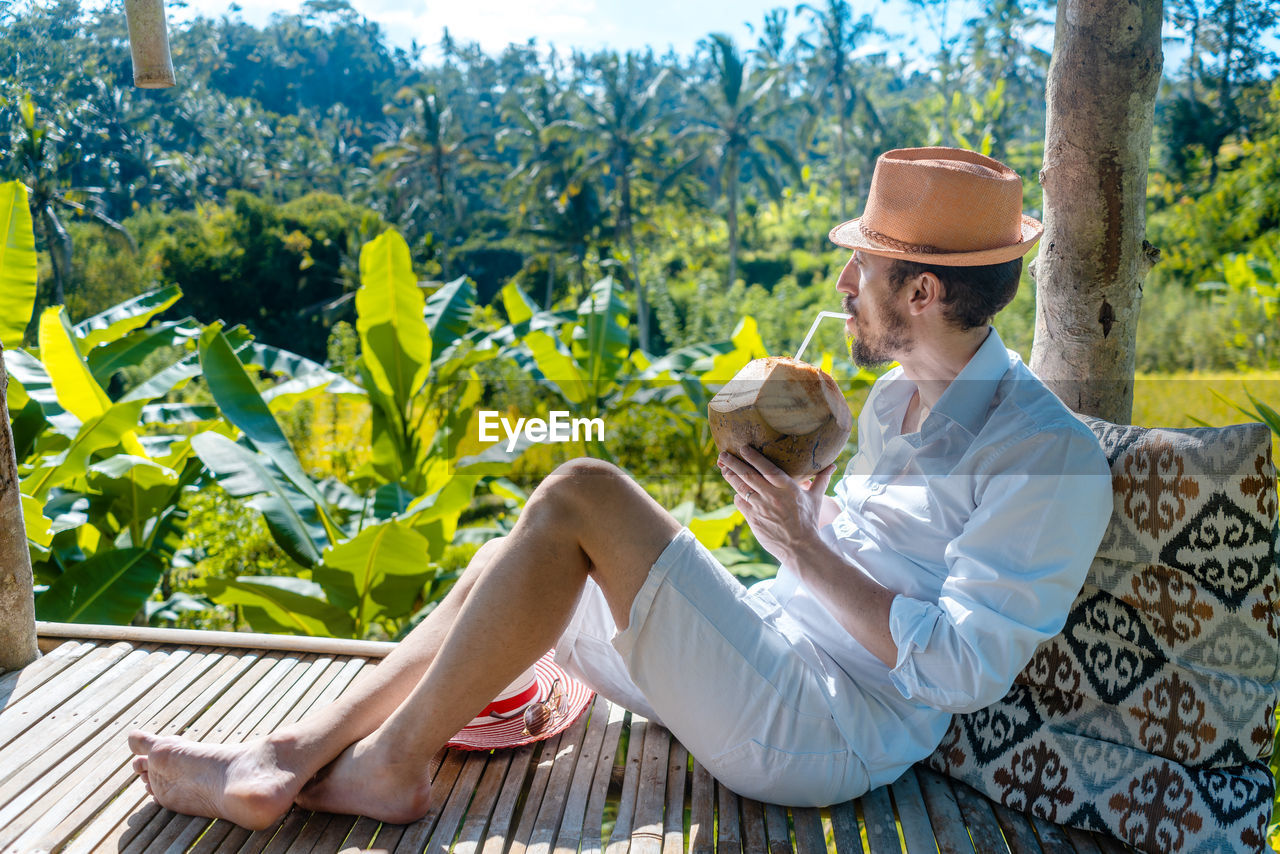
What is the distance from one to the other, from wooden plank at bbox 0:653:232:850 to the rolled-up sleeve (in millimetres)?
1315

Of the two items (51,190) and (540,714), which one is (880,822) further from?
(51,190)

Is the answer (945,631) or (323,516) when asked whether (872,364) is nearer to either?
(945,631)

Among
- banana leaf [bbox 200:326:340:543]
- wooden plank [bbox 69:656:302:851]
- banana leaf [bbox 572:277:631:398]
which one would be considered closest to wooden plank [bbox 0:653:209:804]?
wooden plank [bbox 69:656:302:851]

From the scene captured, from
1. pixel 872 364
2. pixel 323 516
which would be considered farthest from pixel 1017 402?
pixel 323 516

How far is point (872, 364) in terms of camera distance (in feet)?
4.72

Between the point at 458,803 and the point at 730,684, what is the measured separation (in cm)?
51

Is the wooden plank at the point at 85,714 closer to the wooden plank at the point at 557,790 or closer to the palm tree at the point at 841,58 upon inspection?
the wooden plank at the point at 557,790

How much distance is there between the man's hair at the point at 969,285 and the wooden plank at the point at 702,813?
861mm

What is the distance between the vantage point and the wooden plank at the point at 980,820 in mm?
1324

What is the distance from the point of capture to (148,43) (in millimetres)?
1587

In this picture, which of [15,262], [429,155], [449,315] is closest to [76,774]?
[15,262]

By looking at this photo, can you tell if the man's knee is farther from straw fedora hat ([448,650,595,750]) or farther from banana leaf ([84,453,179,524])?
banana leaf ([84,453,179,524])

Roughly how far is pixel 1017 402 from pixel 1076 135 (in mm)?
755

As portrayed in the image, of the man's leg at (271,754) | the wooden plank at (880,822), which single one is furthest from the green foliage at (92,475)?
the wooden plank at (880,822)
